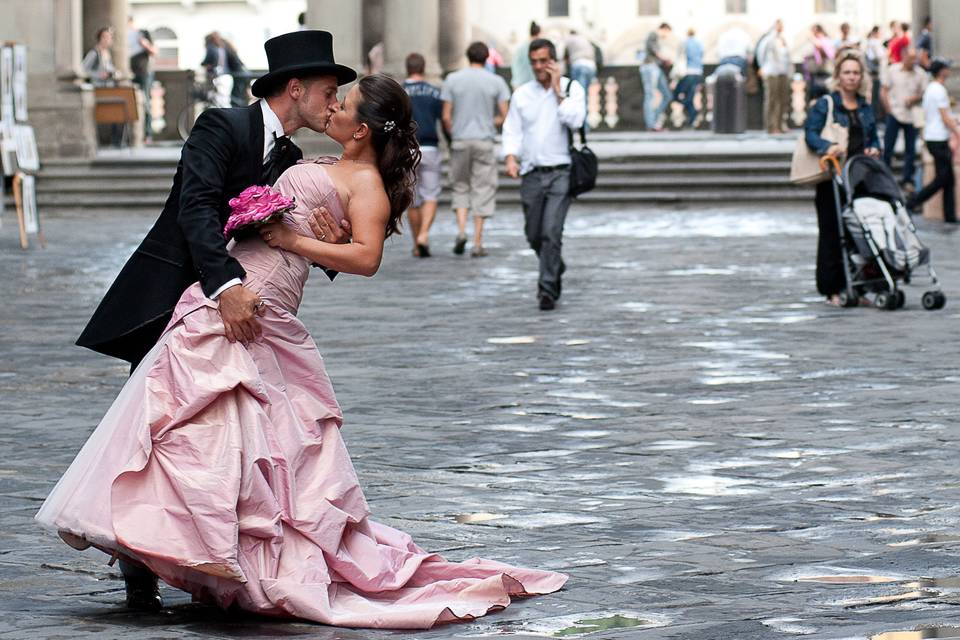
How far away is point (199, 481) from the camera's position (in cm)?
521

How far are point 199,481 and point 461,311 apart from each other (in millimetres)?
8808

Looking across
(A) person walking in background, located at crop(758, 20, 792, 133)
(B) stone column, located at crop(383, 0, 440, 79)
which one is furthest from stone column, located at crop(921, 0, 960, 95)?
(B) stone column, located at crop(383, 0, 440, 79)

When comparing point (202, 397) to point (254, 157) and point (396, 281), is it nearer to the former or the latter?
point (254, 157)

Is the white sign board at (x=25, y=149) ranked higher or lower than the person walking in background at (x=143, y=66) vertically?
lower

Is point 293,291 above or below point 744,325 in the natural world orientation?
above

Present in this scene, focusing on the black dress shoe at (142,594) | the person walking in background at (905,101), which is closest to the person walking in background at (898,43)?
the person walking in background at (905,101)

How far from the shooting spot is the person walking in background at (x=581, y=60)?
34.3 metres

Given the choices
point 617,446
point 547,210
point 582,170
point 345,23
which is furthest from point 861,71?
point 345,23

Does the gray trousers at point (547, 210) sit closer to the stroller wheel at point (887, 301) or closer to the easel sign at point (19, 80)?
the stroller wheel at point (887, 301)

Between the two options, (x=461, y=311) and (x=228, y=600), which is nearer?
(x=228, y=600)

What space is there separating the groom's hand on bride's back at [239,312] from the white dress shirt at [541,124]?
8.42 meters

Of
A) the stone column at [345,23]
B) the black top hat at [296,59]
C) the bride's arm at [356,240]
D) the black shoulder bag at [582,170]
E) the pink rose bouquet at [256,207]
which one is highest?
the stone column at [345,23]

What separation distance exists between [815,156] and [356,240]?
28.6 feet

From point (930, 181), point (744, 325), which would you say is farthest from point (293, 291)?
point (930, 181)
